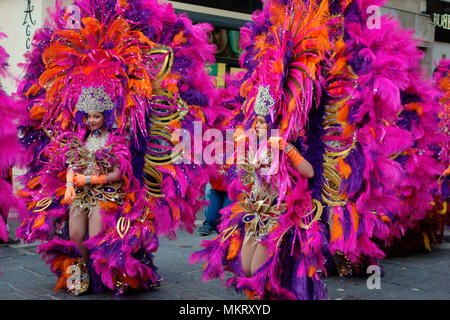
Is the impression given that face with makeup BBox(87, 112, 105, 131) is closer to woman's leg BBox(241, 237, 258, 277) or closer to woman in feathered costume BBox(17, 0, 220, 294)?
woman in feathered costume BBox(17, 0, 220, 294)

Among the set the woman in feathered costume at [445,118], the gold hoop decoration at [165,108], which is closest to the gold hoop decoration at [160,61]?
the gold hoop decoration at [165,108]

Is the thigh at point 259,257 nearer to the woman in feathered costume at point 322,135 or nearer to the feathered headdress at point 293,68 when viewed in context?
the woman in feathered costume at point 322,135

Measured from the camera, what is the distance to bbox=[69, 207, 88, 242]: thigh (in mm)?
4152

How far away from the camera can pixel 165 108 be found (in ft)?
13.9

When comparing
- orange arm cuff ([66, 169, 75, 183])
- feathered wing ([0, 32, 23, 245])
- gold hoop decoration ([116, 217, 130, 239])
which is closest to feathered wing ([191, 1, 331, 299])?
gold hoop decoration ([116, 217, 130, 239])

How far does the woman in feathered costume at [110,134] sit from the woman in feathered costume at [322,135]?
793 millimetres

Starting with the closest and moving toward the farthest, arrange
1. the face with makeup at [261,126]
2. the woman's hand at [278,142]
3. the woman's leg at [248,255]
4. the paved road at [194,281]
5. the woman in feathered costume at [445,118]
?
Answer: the woman's hand at [278,142]
the face with makeup at [261,126]
the woman's leg at [248,255]
the paved road at [194,281]
the woman in feathered costume at [445,118]

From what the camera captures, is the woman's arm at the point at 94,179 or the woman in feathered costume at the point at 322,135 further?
the woman's arm at the point at 94,179

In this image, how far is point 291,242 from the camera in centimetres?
344

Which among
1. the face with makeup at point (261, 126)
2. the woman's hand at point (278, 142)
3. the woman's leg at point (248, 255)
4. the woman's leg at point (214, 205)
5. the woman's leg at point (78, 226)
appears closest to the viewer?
the woman's hand at point (278, 142)

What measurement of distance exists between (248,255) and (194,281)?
142 centimetres

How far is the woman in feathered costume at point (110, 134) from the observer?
4.06m

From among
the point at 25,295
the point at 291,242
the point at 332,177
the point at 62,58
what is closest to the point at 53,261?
the point at 25,295

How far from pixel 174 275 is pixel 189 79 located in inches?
73.2
